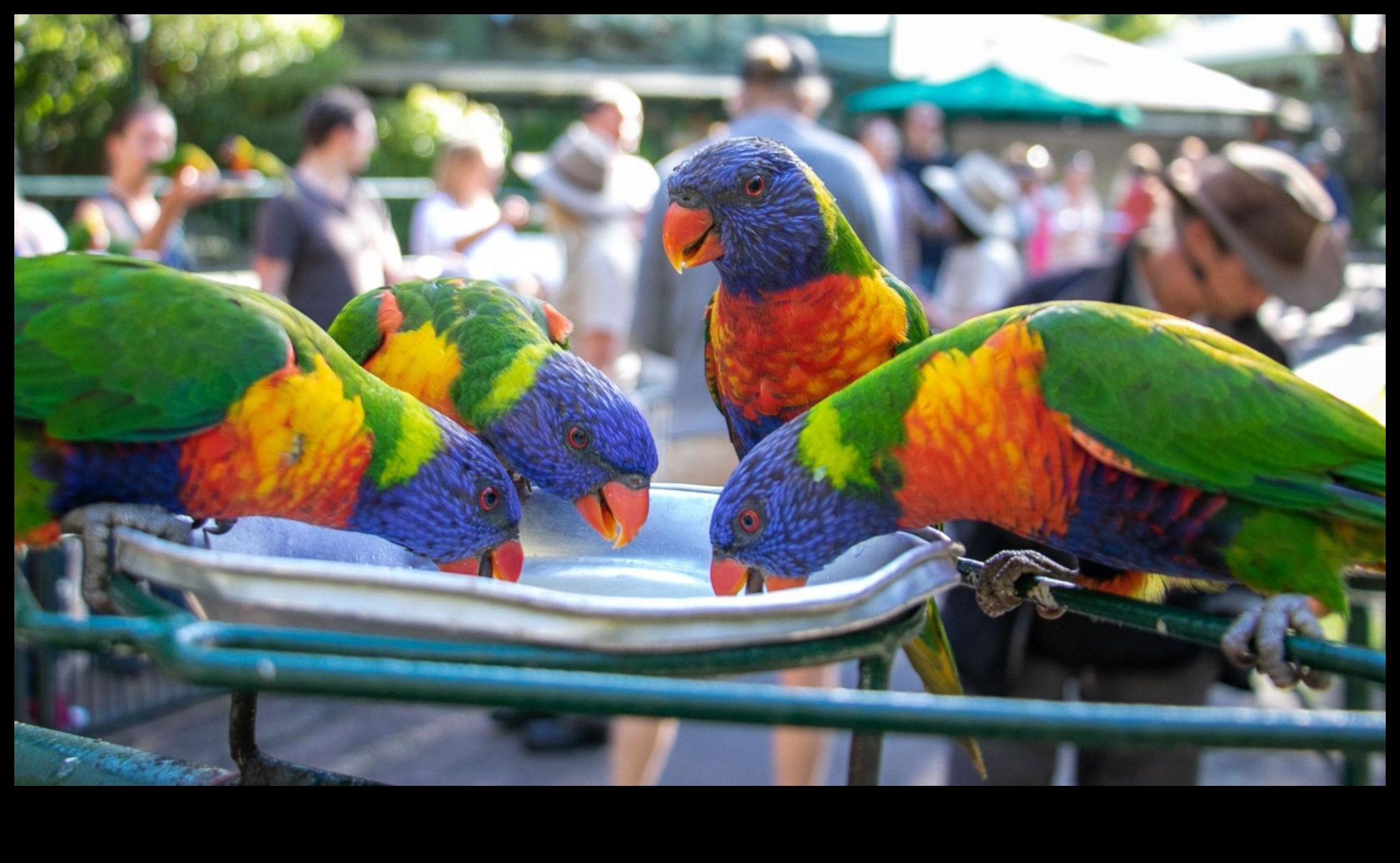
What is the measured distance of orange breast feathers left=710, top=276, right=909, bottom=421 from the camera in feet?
4.45

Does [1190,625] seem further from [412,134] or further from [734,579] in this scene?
[412,134]

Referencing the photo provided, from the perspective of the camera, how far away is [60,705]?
127 inches

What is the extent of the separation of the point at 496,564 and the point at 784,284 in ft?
1.47

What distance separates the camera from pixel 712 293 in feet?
7.97

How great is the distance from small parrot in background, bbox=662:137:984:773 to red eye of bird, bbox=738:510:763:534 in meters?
0.26

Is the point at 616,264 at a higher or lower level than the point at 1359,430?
higher

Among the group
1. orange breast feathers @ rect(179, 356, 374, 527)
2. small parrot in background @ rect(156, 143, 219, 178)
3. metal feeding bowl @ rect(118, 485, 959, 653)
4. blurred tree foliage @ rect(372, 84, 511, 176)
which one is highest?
blurred tree foliage @ rect(372, 84, 511, 176)

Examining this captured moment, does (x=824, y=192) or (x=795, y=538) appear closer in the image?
(x=795, y=538)

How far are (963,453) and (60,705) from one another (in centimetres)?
295

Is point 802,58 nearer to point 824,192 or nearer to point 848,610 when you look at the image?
point 824,192

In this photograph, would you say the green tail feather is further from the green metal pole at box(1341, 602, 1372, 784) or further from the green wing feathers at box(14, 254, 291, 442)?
the green metal pole at box(1341, 602, 1372, 784)

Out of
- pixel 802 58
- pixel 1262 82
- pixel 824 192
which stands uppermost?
pixel 1262 82

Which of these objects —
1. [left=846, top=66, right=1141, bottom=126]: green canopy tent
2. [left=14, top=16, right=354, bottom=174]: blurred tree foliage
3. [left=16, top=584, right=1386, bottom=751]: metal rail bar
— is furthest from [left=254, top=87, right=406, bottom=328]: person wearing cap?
[left=846, top=66, right=1141, bottom=126]: green canopy tent
